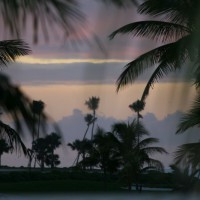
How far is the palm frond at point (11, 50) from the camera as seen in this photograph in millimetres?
1232

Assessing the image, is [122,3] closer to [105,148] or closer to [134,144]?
[134,144]

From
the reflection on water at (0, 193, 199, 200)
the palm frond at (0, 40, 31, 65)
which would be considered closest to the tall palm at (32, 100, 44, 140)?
the palm frond at (0, 40, 31, 65)

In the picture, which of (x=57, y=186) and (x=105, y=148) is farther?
(x=105, y=148)

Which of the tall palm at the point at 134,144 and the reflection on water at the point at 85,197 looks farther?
the tall palm at the point at 134,144

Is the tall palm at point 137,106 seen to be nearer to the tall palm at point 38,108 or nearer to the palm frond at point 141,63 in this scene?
the palm frond at point 141,63

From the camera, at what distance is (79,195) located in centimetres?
258

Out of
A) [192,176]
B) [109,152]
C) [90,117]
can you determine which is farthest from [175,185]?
[109,152]

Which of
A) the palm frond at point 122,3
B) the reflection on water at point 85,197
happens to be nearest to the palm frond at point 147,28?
the palm frond at point 122,3

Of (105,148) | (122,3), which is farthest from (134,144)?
(105,148)

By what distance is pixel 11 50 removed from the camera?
55.1 inches

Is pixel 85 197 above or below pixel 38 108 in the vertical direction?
below

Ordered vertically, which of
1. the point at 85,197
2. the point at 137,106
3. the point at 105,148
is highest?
the point at 105,148

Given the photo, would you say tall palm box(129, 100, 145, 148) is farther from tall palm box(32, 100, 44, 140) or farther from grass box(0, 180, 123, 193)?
grass box(0, 180, 123, 193)

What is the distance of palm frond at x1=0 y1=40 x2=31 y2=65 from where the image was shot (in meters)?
1.23
